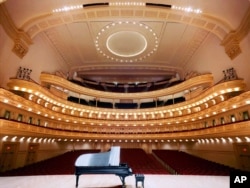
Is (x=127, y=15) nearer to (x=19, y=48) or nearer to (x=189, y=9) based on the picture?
(x=189, y=9)

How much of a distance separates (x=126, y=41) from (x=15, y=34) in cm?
1121

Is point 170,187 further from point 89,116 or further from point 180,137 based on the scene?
point 89,116

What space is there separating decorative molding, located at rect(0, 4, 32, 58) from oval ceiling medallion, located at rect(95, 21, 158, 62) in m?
7.52

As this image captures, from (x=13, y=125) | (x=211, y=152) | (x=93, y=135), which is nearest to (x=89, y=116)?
(x=93, y=135)

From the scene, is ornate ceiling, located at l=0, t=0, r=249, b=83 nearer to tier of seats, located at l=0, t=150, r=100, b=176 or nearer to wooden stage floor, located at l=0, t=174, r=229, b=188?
tier of seats, located at l=0, t=150, r=100, b=176

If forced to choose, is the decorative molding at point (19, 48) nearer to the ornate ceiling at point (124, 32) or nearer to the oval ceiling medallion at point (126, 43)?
the ornate ceiling at point (124, 32)

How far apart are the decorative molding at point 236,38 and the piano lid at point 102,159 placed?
10924 mm

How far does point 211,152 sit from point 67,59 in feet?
63.7

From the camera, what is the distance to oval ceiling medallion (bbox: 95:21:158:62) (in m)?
17.2

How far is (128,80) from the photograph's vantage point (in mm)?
29547

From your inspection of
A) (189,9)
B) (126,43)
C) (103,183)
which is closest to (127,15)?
(189,9)

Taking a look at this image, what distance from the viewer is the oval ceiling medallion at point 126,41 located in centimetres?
1716

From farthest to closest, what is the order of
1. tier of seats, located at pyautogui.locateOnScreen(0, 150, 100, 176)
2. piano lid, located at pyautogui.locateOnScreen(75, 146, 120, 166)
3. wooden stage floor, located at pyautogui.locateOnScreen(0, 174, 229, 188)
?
tier of seats, located at pyautogui.locateOnScreen(0, 150, 100, 176), wooden stage floor, located at pyautogui.locateOnScreen(0, 174, 229, 188), piano lid, located at pyautogui.locateOnScreen(75, 146, 120, 166)

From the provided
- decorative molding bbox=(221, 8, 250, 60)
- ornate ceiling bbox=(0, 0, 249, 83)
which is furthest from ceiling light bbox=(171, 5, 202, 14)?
decorative molding bbox=(221, 8, 250, 60)
